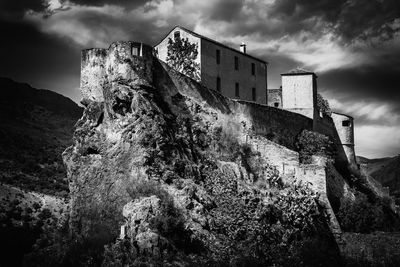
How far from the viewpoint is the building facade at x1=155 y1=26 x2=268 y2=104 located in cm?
3709

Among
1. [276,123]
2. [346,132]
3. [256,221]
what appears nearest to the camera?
[256,221]

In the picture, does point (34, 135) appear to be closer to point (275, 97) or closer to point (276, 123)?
point (275, 97)

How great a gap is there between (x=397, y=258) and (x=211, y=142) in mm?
12380

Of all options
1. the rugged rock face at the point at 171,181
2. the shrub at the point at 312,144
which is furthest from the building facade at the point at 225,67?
the rugged rock face at the point at 171,181

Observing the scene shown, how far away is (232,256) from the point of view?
22.9 meters

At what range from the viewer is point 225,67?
38.8 metres

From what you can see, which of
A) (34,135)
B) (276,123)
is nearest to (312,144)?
(276,123)

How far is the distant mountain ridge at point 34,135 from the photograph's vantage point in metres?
56.8

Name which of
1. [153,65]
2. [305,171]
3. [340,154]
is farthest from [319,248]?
[340,154]

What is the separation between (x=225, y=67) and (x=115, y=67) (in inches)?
534

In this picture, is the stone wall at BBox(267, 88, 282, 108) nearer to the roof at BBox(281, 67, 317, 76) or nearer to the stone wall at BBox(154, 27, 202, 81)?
the roof at BBox(281, 67, 317, 76)

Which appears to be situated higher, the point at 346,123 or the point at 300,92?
the point at 300,92

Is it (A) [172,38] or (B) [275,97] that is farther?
(B) [275,97]

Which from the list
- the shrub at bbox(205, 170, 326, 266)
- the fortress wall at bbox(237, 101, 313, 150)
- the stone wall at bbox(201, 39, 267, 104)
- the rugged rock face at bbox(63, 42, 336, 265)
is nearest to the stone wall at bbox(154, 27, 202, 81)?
the stone wall at bbox(201, 39, 267, 104)
